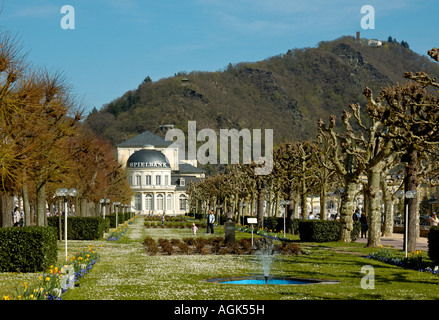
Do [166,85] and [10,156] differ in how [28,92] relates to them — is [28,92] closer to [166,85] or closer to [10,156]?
[10,156]

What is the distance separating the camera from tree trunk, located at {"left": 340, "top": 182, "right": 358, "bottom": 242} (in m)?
29.6

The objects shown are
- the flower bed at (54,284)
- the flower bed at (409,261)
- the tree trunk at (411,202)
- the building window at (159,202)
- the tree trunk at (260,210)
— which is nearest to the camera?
the flower bed at (54,284)

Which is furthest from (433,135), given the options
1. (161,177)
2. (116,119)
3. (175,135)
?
(116,119)

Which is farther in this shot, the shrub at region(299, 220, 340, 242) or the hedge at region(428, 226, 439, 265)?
the shrub at region(299, 220, 340, 242)

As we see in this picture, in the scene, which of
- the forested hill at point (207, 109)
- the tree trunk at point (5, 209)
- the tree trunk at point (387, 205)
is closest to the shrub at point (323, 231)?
the tree trunk at point (387, 205)

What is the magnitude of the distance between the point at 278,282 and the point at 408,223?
9340 mm

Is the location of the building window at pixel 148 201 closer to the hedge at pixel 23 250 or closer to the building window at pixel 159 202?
the building window at pixel 159 202

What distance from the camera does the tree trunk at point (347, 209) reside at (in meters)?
29.6

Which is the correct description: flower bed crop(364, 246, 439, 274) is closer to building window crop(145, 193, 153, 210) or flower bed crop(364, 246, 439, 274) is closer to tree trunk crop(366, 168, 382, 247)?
tree trunk crop(366, 168, 382, 247)

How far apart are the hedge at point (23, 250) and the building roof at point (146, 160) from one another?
113 meters

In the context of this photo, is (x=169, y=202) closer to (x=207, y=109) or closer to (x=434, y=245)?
(x=207, y=109)

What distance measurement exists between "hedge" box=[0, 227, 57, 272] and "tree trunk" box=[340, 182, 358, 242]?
53.8ft

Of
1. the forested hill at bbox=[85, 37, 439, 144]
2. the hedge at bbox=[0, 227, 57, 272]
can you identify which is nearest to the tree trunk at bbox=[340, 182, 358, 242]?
the hedge at bbox=[0, 227, 57, 272]

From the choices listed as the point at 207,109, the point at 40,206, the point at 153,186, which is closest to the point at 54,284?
the point at 40,206
